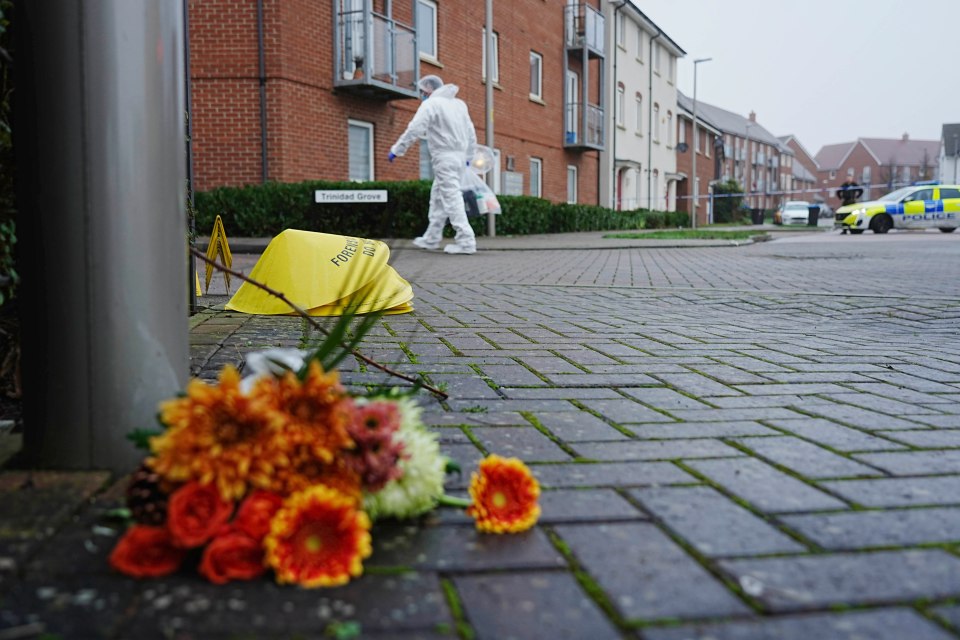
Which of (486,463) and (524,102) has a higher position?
(524,102)

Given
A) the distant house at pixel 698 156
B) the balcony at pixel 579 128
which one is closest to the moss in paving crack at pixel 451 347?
the balcony at pixel 579 128

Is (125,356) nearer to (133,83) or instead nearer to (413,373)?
(133,83)

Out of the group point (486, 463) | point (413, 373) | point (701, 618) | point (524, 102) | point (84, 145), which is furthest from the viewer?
point (524, 102)

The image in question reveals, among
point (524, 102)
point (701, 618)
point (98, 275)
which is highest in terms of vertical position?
point (524, 102)

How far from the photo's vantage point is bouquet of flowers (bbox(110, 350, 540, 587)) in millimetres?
1449

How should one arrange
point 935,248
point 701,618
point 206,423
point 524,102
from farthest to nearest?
1. point 524,102
2. point 935,248
3. point 206,423
4. point 701,618

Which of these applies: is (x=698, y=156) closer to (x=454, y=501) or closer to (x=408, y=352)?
(x=408, y=352)

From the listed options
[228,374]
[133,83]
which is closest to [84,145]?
[133,83]

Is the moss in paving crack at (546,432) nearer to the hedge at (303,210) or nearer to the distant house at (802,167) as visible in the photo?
the hedge at (303,210)

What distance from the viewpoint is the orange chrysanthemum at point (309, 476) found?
1.50 metres

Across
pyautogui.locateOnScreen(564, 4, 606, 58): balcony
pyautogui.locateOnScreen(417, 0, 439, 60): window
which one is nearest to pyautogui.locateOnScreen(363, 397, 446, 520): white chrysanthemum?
pyautogui.locateOnScreen(417, 0, 439, 60): window

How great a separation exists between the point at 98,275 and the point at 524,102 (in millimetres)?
24065

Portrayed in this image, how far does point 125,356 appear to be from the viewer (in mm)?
1909

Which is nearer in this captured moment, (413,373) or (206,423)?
(206,423)
